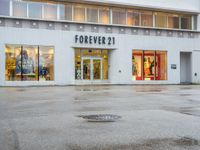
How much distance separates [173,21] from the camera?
38750 millimetres

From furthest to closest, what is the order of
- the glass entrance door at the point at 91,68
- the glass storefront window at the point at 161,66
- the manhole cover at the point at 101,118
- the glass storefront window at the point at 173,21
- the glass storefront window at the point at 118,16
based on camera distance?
the glass storefront window at the point at 173,21
the glass storefront window at the point at 161,66
the glass storefront window at the point at 118,16
the glass entrance door at the point at 91,68
the manhole cover at the point at 101,118

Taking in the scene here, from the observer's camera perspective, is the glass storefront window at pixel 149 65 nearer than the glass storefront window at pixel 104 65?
No

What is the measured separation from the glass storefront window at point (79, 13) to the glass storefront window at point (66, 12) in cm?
55

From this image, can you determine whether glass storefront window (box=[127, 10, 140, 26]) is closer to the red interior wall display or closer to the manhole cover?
the red interior wall display

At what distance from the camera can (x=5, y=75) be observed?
100 ft

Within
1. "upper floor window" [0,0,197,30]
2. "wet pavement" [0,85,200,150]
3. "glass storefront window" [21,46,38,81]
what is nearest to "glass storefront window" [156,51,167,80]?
"upper floor window" [0,0,197,30]

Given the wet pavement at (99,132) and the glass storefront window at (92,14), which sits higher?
the glass storefront window at (92,14)

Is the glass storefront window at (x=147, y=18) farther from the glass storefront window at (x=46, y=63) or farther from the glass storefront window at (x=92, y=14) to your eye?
the glass storefront window at (x=46, y=63)

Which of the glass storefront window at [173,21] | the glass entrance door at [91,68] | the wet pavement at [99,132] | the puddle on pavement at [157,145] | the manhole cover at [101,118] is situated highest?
the glass storefront window at [173,21]

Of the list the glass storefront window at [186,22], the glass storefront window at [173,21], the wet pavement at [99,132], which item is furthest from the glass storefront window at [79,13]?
the wet pavement at [99,132]

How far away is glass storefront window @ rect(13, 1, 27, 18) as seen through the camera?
103ft

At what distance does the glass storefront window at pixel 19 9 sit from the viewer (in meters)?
31.3

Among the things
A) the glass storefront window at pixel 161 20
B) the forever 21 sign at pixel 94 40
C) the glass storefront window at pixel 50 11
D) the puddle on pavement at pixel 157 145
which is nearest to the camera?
the puddle on pavement at pixel 157 145

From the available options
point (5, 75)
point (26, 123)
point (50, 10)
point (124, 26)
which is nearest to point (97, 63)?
point (124, 26)
